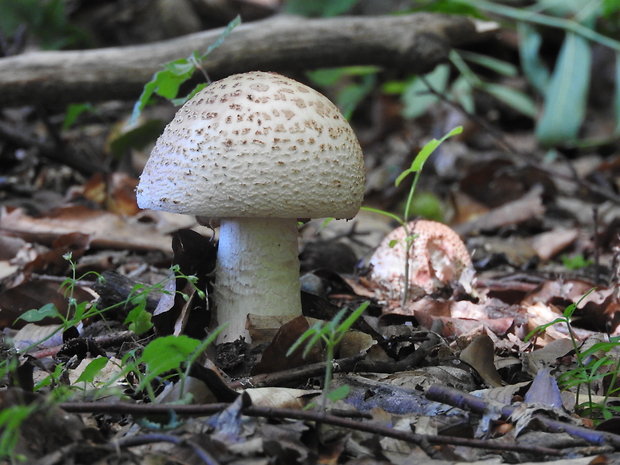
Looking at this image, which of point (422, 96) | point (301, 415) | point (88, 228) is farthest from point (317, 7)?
point (301, 415)

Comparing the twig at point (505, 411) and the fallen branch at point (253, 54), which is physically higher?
the fallen branch at point (253, 54)

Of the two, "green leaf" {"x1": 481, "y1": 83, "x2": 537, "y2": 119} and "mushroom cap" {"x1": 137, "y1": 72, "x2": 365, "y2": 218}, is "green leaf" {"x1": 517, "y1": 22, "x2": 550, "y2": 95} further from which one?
"mushroom cap" {"x1": 137, "y1": 72, "x2": 365, "y2": 218}

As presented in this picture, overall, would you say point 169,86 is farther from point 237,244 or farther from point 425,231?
point 425,231

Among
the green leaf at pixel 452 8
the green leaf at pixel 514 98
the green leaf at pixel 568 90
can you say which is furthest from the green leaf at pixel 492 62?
the green leaf at pixel 452 8

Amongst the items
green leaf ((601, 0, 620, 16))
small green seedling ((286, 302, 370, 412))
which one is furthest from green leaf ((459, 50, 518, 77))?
small green seedling ((286, 302, 370, 412))

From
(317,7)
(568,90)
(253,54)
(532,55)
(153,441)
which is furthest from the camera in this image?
(532,55)

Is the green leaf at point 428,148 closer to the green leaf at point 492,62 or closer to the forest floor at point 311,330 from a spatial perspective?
the forest floor at point 311,330

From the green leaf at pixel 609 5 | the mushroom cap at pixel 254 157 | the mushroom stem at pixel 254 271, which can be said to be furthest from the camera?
the green leaf at pixel 609 5

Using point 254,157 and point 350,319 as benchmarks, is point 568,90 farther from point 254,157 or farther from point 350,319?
point 350,319
